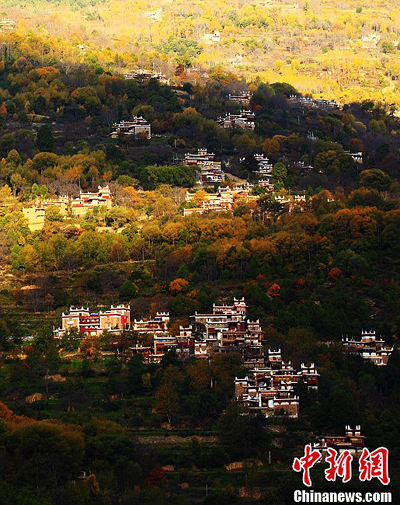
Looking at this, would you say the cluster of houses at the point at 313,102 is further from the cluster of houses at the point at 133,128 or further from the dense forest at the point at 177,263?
the cluster of houses at the point at 133,128

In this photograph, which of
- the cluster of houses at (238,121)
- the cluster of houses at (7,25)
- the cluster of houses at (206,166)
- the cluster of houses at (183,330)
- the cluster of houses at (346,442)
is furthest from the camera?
the cluster of houses at (7,25)

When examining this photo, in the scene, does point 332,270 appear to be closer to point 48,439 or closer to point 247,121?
point 48,439


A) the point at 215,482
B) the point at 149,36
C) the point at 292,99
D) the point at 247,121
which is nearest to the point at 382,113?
the point at 292,99

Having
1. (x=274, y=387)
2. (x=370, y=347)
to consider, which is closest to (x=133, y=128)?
(x=370, y=347)

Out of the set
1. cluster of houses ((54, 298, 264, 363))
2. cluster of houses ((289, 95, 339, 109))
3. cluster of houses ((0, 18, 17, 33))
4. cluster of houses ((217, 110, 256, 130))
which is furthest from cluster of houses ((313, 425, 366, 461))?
cluster of houses ((0, 18, 17, 33))

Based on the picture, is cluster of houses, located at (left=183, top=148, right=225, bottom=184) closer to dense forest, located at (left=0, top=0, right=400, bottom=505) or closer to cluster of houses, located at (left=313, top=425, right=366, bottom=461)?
dense forest, located at (left=0, top=0, right=400, bottom=505)

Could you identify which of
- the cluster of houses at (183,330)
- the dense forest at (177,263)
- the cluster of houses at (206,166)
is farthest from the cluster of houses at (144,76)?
the cluster of houses at (183,330)
